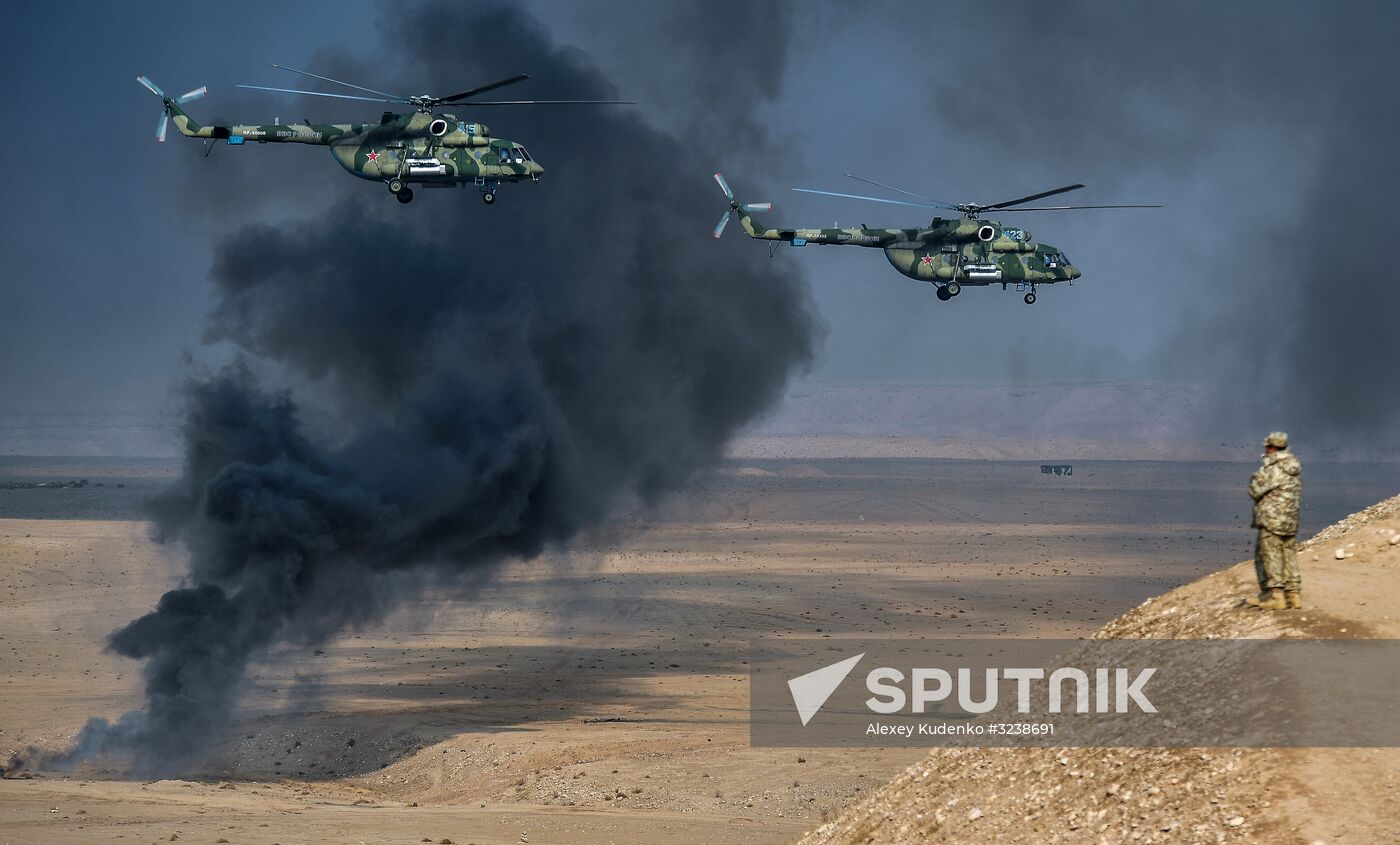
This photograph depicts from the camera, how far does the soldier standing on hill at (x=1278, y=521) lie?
55.8 ft

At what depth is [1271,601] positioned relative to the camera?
58.1 feet

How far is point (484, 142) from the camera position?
42062mm

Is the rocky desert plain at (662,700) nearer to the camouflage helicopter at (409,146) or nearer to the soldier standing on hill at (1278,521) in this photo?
the soldier standing on hill at (1278,521)

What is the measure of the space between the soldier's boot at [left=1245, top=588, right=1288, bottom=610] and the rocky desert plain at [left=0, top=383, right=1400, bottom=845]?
19 centimetres

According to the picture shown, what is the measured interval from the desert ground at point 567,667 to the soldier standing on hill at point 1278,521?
400 inches

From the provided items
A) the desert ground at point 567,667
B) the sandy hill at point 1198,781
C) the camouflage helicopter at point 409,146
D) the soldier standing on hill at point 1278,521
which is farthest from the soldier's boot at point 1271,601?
the camouflage helicopter at point 409,146

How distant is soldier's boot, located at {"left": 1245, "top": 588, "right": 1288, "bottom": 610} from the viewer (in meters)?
17.4

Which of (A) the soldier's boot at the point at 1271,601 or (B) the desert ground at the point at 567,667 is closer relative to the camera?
(A) the soldier's boot at the point at 1271,601

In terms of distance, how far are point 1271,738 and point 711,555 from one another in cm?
6661

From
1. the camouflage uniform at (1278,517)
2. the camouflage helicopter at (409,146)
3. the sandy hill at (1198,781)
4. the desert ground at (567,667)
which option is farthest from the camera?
the camouflage helicopter at (409,146)

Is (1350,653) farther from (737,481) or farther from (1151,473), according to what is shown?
(1151,473)

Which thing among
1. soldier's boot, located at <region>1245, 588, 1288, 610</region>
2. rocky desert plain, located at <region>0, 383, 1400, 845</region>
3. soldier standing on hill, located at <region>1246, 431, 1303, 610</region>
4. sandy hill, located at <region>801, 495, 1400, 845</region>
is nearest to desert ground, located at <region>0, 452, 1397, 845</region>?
rocky desert plain, located at <region>0, 383, 1400, 845</region>

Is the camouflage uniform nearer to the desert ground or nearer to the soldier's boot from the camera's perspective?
the soldier's boot

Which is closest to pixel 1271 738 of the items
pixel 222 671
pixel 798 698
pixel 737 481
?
pixel 798 698
